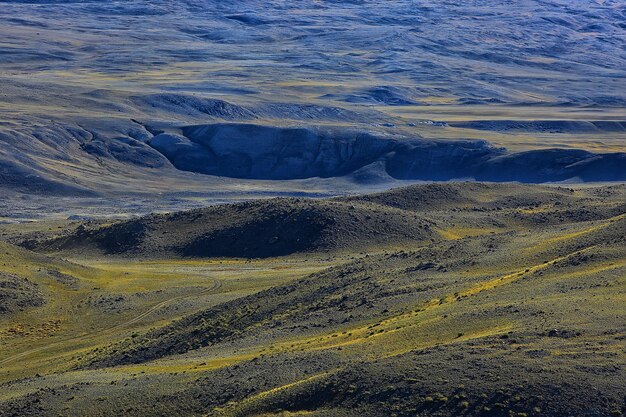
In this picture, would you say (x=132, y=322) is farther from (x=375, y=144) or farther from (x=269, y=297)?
(x=375, y=144)

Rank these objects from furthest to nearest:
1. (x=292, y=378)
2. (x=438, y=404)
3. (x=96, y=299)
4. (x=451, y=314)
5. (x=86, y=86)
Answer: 1. (x=86, y=86)
2. (x=96, y=299)
3. (x=451, y=314)
4. (x=292, y=378)
5. (x=438, y=404)

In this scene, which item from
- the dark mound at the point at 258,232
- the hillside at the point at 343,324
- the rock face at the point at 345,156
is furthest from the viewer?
the rock face at the point at 345,156

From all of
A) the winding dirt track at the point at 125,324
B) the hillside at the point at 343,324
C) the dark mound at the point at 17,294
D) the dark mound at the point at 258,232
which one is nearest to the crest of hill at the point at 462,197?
the hillside at the point at 343,324

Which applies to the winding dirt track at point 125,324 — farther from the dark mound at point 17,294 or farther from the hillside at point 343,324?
the dark mound at point 17,294

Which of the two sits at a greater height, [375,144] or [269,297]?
A: [269,297]

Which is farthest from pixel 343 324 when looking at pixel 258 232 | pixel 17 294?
pixel 258 232

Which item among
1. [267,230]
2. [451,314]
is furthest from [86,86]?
[451,314]

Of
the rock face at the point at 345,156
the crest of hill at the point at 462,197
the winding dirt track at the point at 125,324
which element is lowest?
the rock face at the point at 345,156
